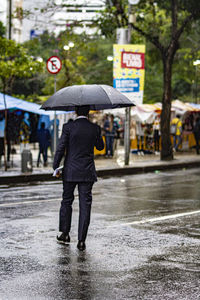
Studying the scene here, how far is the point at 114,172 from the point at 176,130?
1020 centimetres

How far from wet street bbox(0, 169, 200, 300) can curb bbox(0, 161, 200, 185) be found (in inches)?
143

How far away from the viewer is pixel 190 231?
8.48 metres

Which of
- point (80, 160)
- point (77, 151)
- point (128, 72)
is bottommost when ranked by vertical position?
point (80, 160)

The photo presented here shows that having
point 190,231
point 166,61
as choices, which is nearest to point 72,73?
point 166,61

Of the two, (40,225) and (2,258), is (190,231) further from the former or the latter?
(2,258)

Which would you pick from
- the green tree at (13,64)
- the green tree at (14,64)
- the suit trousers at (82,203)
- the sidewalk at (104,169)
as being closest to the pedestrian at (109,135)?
the sidewalk at (104,169)

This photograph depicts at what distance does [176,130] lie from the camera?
29.0 metres

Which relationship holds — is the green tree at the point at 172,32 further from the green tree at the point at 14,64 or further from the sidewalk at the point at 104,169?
the green tree at the point at 14,64

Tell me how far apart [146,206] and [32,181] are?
6.25m

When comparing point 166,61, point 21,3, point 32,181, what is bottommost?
point 32,181

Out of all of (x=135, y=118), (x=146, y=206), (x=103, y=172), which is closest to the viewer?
(x=146, y=206)

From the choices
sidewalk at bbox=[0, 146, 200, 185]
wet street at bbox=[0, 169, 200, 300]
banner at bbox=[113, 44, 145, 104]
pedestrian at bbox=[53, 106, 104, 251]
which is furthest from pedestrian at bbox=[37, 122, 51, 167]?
pedestrian at bbox=[53, 106, 104, 251]

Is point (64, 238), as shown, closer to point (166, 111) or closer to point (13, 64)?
point (13, 64)

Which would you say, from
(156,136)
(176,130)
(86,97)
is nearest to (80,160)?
(86,97)
